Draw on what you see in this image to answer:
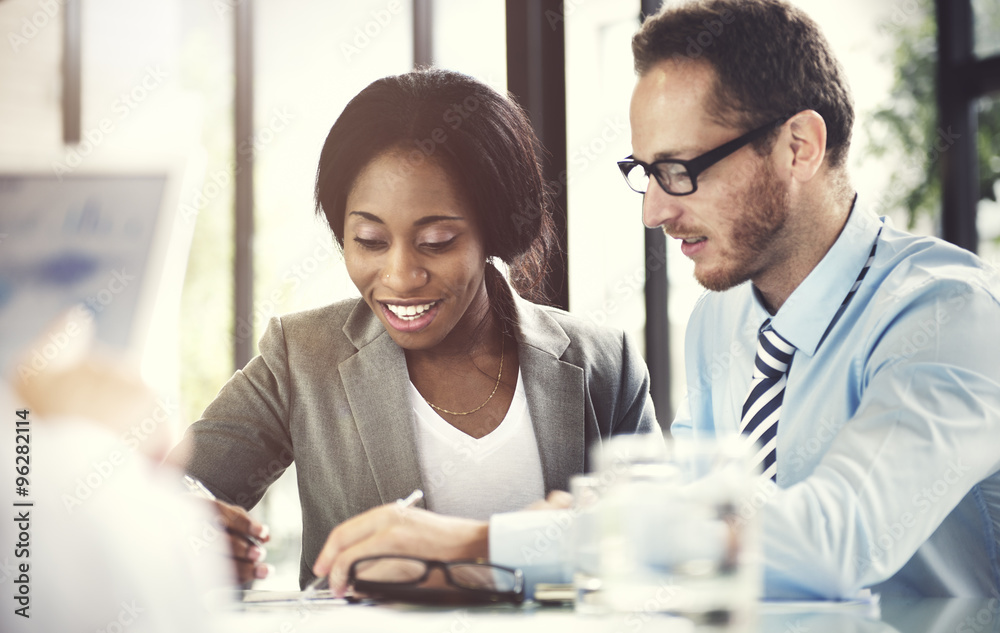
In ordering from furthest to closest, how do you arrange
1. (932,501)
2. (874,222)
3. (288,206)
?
(288,206)
(874,222)
(932,501)

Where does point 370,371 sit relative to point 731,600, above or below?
above

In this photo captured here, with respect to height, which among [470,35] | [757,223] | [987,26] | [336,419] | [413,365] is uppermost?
[470,35]

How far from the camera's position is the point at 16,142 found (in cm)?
469

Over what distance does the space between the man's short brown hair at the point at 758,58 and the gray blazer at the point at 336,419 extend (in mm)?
652

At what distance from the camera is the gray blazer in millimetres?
1635

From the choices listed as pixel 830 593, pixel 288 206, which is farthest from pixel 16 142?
pixel 830 593

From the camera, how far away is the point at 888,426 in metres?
1.17

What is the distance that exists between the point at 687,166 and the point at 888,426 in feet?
2.13

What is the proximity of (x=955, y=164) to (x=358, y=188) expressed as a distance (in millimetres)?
3317

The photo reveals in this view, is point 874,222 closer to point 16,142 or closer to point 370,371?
point 370,371

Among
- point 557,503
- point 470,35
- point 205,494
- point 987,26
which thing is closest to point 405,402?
point 205,494

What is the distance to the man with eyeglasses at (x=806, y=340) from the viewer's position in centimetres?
108

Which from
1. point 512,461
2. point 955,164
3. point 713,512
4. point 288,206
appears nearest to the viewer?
point 713,512

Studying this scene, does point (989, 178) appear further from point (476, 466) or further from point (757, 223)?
point (476, 466)
